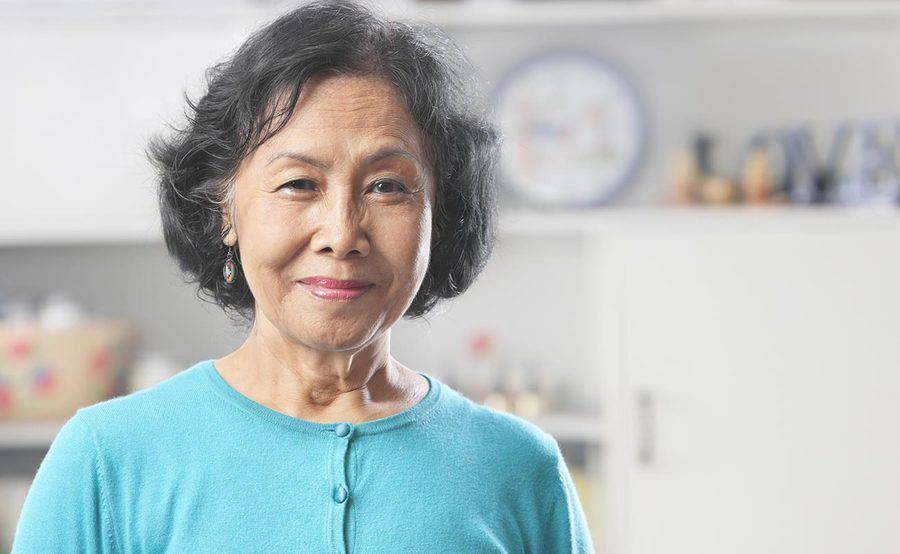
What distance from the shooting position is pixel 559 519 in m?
1.06

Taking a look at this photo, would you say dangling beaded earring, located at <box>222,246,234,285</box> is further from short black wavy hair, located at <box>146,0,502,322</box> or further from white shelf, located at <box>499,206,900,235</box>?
white shelf, located at <box>499,206,900,235</box>

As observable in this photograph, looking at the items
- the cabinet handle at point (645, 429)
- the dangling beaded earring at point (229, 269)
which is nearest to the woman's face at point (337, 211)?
the dangling beaded earring at point (229, 269)

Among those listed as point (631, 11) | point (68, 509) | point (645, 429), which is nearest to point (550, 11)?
point (631, 11)

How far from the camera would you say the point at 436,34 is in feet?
3.48

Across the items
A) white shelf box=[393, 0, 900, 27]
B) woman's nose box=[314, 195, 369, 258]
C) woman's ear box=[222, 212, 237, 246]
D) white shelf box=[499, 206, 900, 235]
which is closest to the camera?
woman's nose box=[314, 195, 369, 258]

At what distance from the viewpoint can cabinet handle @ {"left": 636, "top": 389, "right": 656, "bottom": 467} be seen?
7.92 ft

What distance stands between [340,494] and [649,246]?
155 centimetres

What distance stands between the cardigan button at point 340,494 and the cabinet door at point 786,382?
1537mm

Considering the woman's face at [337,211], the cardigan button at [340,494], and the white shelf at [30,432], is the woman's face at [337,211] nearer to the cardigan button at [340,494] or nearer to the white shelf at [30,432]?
the cardigan button at [340,494]

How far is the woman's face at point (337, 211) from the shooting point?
0.90 meters

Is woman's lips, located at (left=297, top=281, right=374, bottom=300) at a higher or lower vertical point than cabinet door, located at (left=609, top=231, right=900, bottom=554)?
higher

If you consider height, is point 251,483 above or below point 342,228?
below

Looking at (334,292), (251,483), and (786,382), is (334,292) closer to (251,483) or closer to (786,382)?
(251,483)

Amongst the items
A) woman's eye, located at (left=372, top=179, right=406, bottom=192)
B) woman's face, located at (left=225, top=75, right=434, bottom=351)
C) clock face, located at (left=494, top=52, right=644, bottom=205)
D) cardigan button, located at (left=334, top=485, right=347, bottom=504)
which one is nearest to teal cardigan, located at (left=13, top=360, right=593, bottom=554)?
cardigan button, located at (left=334, top=485, right=347, bottom=504)
